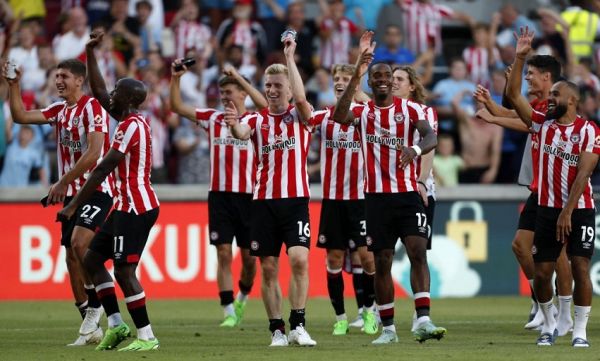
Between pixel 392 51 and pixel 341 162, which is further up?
pixel 392 51

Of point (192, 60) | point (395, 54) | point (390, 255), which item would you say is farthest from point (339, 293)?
point (395, 54)

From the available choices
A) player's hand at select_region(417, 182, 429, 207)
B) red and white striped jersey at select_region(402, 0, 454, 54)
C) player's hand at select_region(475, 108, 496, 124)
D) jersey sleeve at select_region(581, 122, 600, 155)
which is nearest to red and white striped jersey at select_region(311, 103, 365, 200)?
player's hand at select_region(417, 182, 429, 207)

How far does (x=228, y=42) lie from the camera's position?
21.9 m

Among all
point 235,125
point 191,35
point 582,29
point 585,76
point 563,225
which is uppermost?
point 582,29

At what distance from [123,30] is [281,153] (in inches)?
415

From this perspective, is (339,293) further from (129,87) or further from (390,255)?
(129,87)

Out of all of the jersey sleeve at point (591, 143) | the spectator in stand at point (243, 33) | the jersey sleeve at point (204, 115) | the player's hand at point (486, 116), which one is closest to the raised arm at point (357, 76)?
the player's hand at point (486, 116)

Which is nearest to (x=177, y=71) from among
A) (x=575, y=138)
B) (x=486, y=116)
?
(x=486, y=116)

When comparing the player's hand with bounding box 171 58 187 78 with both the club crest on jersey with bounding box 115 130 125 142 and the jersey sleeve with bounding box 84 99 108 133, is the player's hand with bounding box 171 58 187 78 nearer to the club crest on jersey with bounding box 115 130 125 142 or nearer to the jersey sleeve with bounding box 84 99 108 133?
the jersey sleeve with bounding box 84 99 108 133

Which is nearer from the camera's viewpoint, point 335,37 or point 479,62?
point 335,37

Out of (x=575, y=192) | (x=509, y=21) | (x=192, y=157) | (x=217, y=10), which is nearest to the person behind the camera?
(x=575, y=192)

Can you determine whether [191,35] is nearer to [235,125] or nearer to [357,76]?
[235,125]

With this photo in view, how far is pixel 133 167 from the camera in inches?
455

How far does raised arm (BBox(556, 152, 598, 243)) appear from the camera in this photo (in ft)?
37.7
